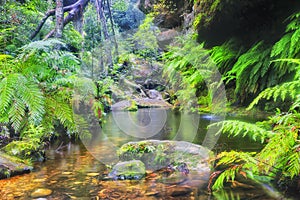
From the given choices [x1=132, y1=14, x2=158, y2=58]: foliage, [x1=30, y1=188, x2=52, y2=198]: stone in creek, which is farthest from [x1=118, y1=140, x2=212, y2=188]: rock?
[x1=132, y1=14, x2=158, y2=58]: foliage

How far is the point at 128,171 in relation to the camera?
10.4ft

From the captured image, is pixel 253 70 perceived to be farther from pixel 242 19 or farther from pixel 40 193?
pixel 40 193

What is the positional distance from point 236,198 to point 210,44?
16.1ft

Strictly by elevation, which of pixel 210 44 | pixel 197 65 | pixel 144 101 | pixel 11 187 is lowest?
pixel 11 187

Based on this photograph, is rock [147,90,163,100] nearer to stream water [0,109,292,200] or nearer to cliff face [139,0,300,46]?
cliff face [139,0,300,46]

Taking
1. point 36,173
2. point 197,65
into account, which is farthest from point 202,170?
point 197,65

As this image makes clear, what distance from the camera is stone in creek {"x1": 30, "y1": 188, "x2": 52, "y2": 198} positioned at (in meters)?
2.63

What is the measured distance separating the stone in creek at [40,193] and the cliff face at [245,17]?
391cm

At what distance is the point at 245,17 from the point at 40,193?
14.3 feet

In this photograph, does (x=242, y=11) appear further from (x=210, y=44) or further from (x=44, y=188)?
(x=44, y=188)

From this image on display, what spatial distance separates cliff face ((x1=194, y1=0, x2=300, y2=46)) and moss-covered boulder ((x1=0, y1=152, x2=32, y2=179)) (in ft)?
13.2

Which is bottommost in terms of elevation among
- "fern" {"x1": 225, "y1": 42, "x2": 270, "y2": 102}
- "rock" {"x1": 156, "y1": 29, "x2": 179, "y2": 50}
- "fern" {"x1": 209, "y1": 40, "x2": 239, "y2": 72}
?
"fern" {"x1": 225, "y1": 42, "x2": 270, "y2": 102}

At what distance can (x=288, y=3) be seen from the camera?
13.7 feet

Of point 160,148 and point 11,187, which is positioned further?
point 160,148
